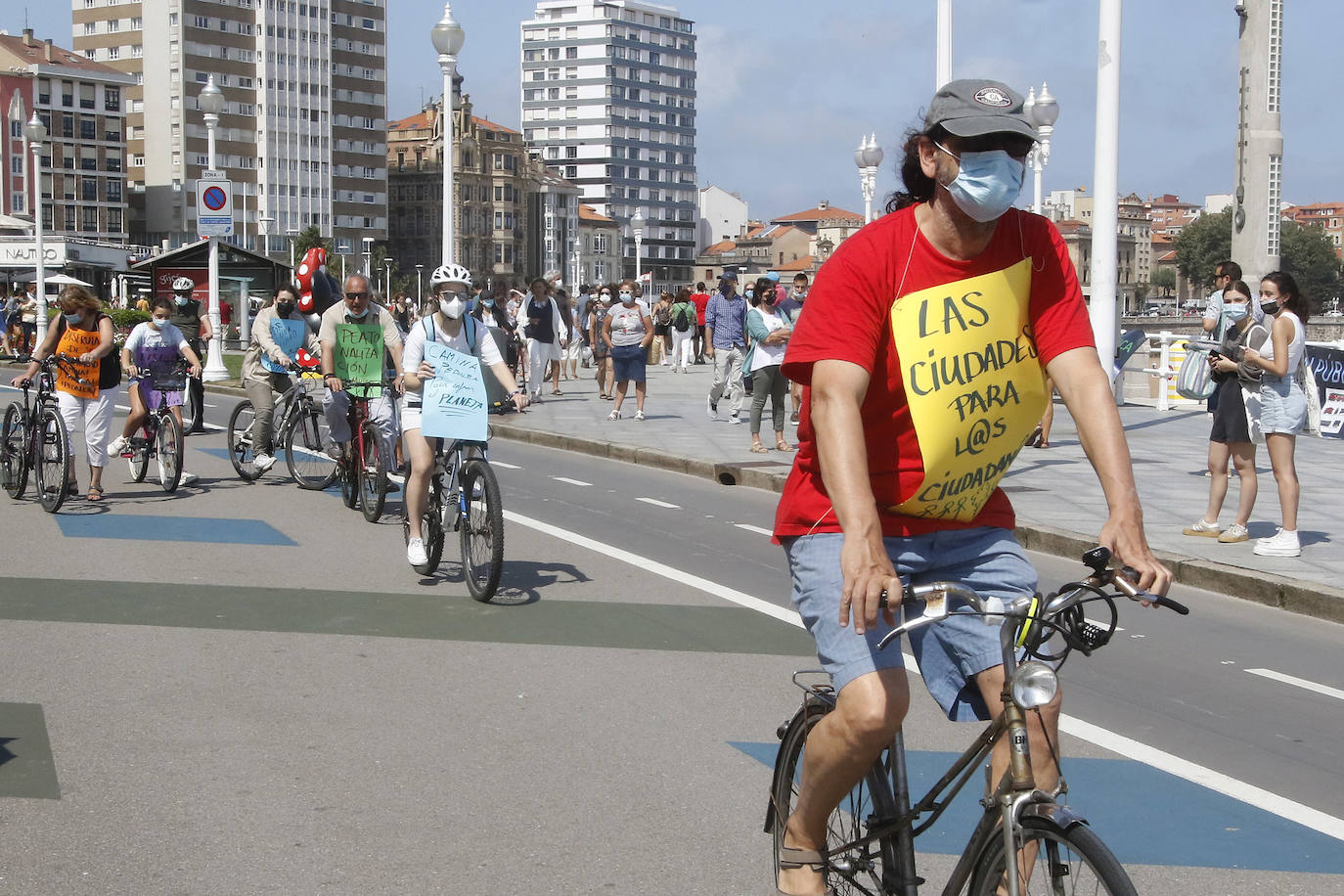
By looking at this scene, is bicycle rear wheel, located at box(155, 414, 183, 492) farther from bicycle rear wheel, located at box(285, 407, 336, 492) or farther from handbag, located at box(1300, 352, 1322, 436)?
handbag, located at box(1300, 352, 1322, 436)

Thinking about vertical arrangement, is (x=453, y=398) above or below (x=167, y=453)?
above

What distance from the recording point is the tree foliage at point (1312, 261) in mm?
134750

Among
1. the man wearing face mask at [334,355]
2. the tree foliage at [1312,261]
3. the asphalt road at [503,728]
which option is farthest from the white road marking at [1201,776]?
the tree foliage at [1312,261]

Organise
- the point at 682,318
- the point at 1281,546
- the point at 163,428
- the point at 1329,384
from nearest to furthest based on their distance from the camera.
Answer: the point at 1281,546, the point at 163,428, the point at 1329,384, the point at 682,318

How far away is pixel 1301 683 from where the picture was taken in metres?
6.89

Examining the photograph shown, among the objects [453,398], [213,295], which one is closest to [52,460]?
[453,398]

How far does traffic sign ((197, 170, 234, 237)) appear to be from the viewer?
27828mm

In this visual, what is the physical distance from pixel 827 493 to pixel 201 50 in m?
137

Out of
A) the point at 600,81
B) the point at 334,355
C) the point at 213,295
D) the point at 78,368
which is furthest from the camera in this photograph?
the point at 600,81

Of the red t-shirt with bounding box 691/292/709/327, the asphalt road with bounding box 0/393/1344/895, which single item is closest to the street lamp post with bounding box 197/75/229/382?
the red t-shirt with bounding box 691/292/709/327

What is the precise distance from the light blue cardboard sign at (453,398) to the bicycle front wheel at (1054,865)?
6.09 metres

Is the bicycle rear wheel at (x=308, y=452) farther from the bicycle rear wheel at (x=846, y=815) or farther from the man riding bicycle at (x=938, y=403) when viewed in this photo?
the man riding bicycle at (x=938, y=403)

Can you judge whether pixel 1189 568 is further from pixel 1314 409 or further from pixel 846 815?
pixel 1314 409

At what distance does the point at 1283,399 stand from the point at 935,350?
298 inches
